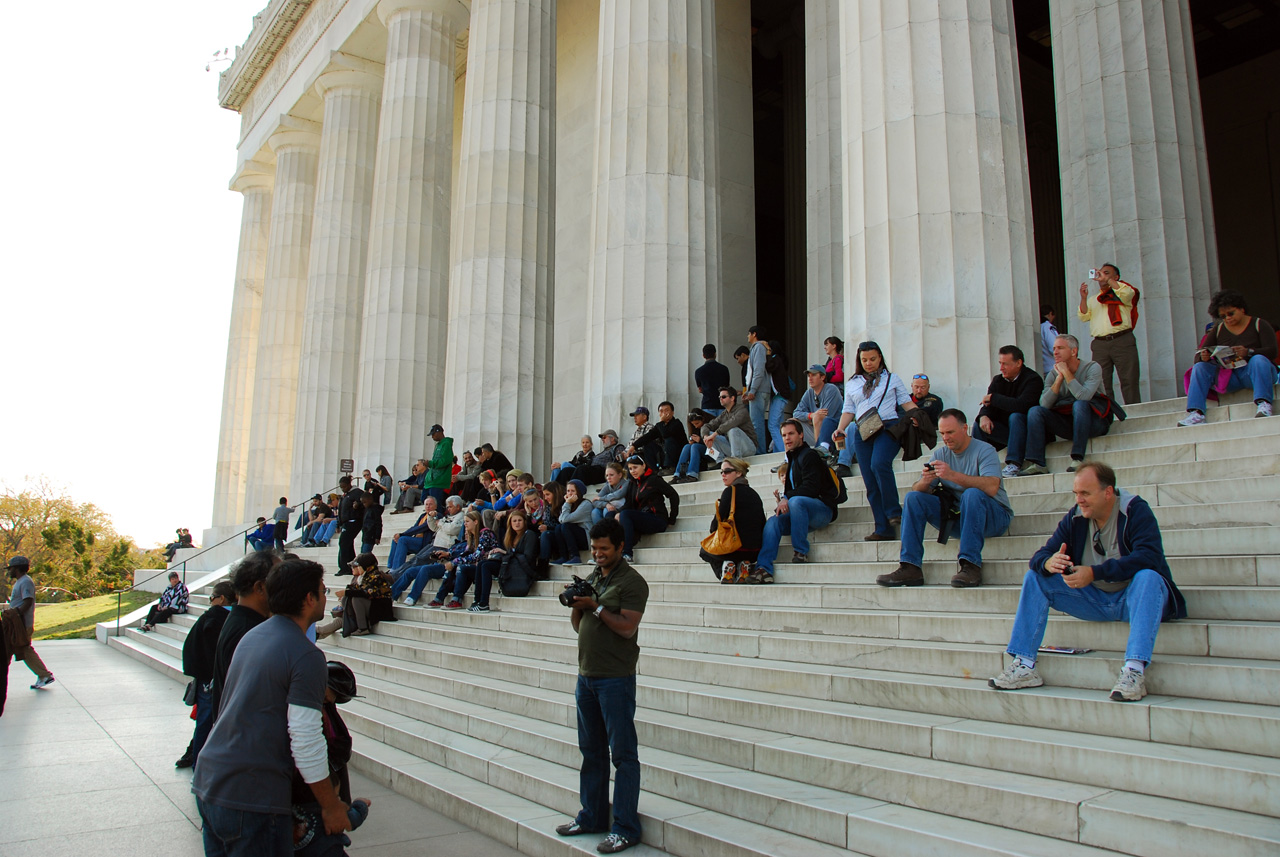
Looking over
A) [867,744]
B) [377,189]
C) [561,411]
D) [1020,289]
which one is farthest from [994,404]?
[377,189]

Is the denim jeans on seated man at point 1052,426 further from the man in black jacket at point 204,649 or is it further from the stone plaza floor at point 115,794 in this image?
the man in black jacket at point 204,649

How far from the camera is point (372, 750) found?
723 centimetres

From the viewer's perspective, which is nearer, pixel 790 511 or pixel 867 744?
pixel 867 744

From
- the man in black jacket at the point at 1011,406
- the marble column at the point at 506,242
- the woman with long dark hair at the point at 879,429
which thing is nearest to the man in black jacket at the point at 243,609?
the woman with long dark hair at the point at 879,429

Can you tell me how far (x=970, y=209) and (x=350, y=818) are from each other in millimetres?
8972

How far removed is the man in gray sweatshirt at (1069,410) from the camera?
7926 millimetres

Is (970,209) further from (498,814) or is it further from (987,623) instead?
(498,814)

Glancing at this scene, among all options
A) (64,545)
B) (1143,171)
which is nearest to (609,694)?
(1143,171)

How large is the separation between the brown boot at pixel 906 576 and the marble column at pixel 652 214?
26.8 ft

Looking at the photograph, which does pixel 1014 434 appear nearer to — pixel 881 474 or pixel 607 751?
pixel 881 474

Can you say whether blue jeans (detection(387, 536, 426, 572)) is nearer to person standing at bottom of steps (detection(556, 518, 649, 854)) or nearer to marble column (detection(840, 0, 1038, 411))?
marble column (detection(840, 0, 1038, 411))

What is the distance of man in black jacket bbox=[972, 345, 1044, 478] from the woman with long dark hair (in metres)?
0.75

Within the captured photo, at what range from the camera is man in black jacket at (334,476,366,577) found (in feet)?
51.5

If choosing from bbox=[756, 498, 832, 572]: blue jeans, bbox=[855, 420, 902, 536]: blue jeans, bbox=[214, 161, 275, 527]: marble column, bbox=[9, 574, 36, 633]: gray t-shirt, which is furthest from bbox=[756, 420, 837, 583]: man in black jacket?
bbox=[214, 161, 275, 527]: marble column
